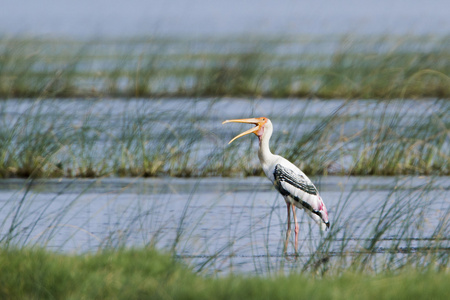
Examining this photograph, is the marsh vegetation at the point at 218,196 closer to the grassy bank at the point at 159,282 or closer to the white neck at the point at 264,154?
the grassy bank at the point at 159,282

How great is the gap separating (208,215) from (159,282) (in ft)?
10.4

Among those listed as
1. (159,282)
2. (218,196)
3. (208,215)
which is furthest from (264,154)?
(159,282)

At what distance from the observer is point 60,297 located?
4.80 metres

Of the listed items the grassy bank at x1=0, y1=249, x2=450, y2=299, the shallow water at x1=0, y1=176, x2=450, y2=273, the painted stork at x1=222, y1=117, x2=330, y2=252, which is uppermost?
the grassy bank at x1=0, y1=249, x2=450, y2=299

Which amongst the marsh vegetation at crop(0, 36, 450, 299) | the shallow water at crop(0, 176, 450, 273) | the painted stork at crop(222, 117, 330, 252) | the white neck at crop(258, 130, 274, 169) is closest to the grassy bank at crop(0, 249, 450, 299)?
the marsh vegetation at crop(0, 36, 450, 299)

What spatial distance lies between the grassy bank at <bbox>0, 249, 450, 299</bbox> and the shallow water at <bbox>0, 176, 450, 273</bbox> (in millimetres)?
392

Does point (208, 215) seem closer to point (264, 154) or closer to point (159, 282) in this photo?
point (264, 154)

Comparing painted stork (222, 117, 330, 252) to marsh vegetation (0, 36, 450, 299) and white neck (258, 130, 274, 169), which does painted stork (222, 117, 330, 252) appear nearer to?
white neck (258, 130, 274, 169)

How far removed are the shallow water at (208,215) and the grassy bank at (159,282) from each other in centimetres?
39

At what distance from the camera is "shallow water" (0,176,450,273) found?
599 centimetres

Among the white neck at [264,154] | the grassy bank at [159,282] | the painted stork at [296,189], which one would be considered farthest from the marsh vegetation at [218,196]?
the white neck at [264,154]

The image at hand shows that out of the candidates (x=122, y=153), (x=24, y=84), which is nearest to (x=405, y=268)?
(x=122, y=153)

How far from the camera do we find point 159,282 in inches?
188

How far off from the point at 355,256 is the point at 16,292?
77.9 inches
